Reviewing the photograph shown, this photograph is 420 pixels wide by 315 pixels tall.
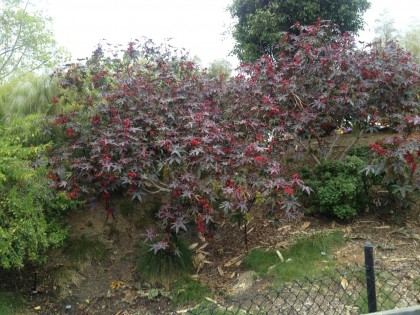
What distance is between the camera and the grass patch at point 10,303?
386 cm

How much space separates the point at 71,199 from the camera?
4273 millimetres

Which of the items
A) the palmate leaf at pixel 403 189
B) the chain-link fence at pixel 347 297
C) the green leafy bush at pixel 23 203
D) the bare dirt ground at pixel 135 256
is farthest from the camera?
the palmate leaf at pixel 403 189

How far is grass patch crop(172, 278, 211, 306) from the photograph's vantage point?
388cm

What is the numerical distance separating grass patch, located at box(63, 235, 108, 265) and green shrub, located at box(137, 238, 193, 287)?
55cm

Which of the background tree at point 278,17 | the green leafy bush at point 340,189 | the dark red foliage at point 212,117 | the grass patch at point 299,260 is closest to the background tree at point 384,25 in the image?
the background tree at point 278,17

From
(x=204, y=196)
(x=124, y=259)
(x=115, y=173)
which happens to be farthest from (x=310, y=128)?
(x=124, y=259)

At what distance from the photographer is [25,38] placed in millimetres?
12852

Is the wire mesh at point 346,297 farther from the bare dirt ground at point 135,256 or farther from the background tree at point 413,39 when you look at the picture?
the background tree at point 413,39

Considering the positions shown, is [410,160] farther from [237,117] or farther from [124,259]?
[124,259]

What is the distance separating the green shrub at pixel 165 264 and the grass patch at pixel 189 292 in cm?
13

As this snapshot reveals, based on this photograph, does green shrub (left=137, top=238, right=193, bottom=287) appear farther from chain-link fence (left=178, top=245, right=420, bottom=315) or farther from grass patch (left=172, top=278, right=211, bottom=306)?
chain-link fence (left=178, top=245, right=420, bottom=315)

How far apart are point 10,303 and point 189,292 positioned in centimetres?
170

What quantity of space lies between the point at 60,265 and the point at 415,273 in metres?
3.43

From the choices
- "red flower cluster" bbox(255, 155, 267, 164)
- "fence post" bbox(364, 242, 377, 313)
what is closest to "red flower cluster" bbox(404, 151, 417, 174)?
"red flower cluster" bbox(255, 155, 267, 164)
